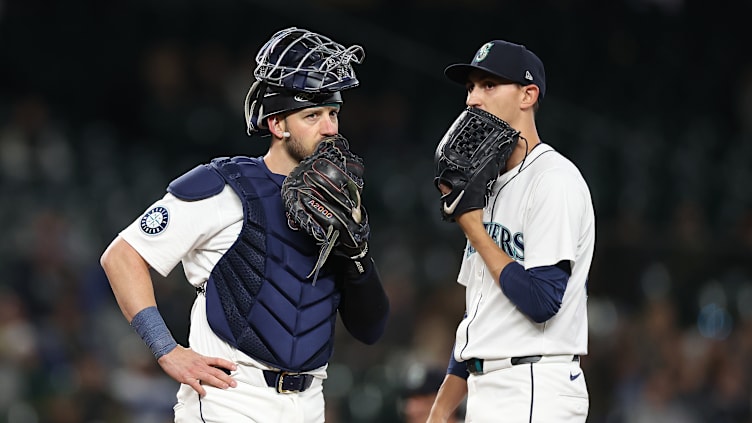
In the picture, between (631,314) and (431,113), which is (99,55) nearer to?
(431,113)

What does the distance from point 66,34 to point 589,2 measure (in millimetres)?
5872

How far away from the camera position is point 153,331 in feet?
11.1

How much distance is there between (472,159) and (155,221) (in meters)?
1.00

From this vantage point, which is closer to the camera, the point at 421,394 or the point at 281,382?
the point at 281,382

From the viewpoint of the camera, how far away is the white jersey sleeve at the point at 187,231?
3.42m

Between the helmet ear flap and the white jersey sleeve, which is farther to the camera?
the helmet ear flap

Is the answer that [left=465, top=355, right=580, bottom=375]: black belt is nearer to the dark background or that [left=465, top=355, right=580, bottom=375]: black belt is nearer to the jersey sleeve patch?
the jersey sleeve patch

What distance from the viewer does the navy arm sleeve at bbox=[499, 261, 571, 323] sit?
325cm

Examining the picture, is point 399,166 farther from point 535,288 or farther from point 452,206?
point 535,288

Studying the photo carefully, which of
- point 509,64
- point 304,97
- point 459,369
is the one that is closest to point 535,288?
point 459,369

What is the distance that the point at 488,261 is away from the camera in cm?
333

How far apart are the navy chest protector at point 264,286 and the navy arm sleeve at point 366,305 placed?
→ 0.48ft

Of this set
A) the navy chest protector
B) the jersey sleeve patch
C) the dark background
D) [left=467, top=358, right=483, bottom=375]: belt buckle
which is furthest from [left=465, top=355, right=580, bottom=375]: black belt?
the dark background

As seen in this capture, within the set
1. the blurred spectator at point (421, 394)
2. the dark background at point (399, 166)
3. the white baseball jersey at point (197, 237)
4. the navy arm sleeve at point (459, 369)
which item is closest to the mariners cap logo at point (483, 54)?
the white baseball jersey at point (197, 237)
